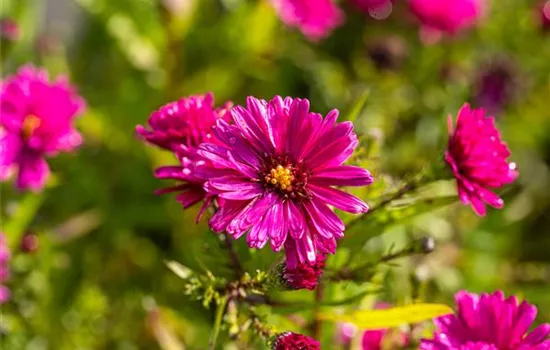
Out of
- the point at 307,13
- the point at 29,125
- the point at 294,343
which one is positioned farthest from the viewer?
the point at 307,13

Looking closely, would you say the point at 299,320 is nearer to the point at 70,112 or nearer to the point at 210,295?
the point at 210,295

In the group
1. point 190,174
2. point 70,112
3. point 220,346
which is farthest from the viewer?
point 70,112

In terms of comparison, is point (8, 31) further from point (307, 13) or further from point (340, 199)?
point (340, 199)

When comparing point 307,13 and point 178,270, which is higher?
point 307,13

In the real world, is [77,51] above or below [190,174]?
above

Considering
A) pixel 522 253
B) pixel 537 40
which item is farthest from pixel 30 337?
pixel 537 40

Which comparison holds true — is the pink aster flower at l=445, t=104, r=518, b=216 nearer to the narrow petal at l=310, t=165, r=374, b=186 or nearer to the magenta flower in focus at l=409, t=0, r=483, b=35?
the narrow petal at l=310, t=165, r=374, b=186

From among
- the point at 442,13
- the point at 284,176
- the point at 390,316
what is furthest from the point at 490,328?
the point at 442,13
